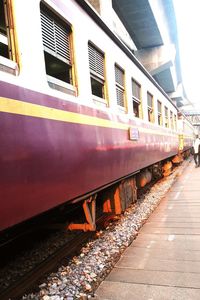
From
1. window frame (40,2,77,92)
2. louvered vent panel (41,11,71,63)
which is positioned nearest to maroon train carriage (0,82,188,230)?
window frame (40,2,77,92)

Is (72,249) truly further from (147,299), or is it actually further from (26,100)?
(26,100)

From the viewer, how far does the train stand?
2684mm

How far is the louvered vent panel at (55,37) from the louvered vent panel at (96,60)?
64 centimetres

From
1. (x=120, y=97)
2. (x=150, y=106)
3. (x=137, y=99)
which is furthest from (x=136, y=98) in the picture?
(x=150, y=106)

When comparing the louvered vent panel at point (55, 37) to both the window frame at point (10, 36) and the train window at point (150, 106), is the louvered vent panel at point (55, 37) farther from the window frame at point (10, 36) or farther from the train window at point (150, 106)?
the train window at point (150, 106)

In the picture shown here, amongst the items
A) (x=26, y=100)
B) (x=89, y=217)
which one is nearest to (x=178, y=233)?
(x=89, y=217)

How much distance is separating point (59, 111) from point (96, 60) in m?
1.65

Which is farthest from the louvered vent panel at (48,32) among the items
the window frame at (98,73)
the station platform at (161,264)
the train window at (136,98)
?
the train window at (136,98)

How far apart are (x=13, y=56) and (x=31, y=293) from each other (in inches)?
86.6

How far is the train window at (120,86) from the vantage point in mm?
5812

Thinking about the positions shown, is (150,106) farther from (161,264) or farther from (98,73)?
(161,264)

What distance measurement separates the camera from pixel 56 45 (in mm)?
3689

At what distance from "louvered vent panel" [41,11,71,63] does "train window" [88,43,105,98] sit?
2.16 ft

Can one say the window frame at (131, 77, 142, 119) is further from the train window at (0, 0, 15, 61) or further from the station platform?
the train window at (0, 0, 15, 61)
